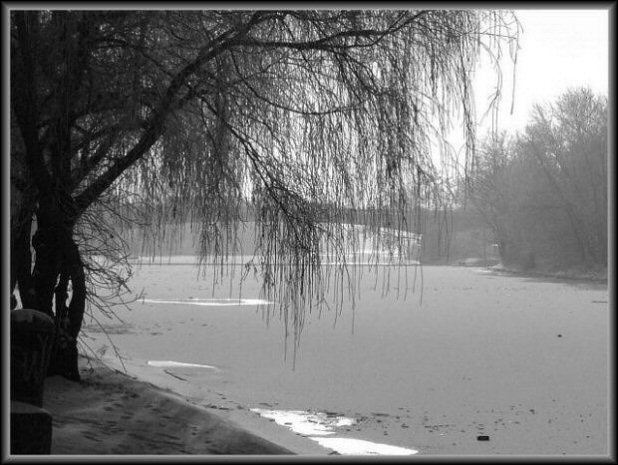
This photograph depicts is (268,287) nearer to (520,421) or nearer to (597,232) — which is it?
(520,421)

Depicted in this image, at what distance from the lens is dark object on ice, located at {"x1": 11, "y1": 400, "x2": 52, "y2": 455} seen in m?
2.14

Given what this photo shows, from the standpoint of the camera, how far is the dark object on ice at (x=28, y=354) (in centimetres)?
229

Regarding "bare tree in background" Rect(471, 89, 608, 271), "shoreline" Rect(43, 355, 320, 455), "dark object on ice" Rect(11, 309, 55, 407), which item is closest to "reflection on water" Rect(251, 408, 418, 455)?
"shoreline" Rect(43, 355, 320, 455)

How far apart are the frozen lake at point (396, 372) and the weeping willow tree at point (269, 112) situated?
2.36ft

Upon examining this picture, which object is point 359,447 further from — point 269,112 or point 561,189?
point 561,189

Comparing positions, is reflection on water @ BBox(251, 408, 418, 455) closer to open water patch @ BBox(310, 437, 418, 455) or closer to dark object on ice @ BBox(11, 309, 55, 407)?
open water patch @ BBox(310, 437, 418, 455)

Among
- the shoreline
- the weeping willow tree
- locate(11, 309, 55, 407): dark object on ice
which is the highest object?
the weeping willow tree

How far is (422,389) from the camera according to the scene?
5258 mm

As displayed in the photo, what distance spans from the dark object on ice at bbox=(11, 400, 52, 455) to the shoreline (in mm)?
136

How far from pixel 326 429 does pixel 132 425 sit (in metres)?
1.31

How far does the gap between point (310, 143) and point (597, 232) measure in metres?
6.56

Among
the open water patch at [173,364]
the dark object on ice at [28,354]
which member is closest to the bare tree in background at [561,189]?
the open water patch at [173,364]

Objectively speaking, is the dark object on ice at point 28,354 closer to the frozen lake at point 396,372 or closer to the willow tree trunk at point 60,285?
the willow tree trunk at point 60,285

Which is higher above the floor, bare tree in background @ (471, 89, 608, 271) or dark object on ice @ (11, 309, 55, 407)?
bare tree in background @ (471, 89, 608, 271)
